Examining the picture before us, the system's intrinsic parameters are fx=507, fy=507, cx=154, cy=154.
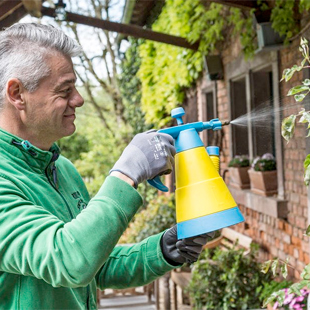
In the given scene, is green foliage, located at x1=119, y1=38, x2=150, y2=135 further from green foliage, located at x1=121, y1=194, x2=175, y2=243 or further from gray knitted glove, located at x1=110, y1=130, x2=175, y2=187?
gray knitted glove, located at x1=110, y1=130, x2=175, y2=187

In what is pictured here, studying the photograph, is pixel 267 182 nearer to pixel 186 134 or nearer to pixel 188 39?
pixel 188 39

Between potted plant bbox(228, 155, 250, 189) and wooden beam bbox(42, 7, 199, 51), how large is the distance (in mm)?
1564

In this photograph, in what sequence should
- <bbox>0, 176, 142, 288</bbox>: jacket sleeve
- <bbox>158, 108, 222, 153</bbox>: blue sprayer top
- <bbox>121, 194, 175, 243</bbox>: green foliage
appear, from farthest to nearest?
<bbox>121, 194, 175, 243</bbox>: green foliage < <bbox>158, 108, 222, 153</bbox>: blue sprayer top < <bbox>0, 176, 142, 288</bbox>: jacket sleeve

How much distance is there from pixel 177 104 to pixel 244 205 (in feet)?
8.48

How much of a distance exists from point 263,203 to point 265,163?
13.9 inches

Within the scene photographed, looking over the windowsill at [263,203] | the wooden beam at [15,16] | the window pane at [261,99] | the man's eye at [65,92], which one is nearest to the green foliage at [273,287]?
the windowsill at [263,203]

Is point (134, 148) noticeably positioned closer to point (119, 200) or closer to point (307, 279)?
point (119, 200)

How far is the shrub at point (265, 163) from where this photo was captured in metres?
4.46

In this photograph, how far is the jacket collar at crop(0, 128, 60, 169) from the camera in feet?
4.55

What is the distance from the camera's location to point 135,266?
5.58 ft

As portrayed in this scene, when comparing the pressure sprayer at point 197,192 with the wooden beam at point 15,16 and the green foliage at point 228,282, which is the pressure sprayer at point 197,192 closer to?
the green foliage at point 228,282

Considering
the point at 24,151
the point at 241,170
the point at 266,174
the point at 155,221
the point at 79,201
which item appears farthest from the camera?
the point at 155,221

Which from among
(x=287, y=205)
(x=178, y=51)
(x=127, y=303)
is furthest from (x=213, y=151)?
(x=178, y=51)

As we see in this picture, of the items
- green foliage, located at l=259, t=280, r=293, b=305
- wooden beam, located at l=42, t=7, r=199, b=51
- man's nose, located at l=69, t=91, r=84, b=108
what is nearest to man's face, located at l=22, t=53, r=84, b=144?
man's nose, located at l=69, t=91, r=84, b=108
